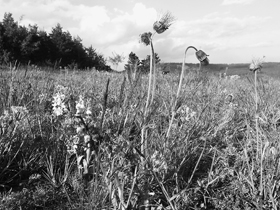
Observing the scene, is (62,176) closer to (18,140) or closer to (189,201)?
(18,140)

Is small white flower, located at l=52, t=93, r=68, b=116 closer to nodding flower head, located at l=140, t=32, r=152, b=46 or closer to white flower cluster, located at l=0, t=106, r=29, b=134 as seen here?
white flower cluster, located at l=0, t=106, r=29, b=134

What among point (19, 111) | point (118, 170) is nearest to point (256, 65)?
point (118, 170)

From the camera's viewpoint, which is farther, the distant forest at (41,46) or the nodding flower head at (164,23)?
the distant forest at (41,46)

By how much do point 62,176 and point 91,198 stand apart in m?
0.45

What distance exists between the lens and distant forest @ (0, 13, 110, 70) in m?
22.4

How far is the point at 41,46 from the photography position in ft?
81.1

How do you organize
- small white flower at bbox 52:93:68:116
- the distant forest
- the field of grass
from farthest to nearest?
1. the distant forest
2. small white flower at bbox 52:93:68:116
3. the field of grass

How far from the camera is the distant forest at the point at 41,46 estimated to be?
22438mm

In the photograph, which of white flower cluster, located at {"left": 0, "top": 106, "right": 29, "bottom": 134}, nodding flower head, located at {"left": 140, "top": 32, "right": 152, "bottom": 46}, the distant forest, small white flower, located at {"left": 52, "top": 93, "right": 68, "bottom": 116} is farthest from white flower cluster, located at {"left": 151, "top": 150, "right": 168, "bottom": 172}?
the distant forest

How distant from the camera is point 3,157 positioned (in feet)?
5.62

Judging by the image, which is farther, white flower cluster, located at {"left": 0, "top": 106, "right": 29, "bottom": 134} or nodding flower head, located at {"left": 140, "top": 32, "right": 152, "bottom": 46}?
white flower cluster, located at {"left": 0, "top": 106, "right": 29, "bottom": 134}

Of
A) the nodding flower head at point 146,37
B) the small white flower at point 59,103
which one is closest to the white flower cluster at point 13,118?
the small white flower at point 59,103

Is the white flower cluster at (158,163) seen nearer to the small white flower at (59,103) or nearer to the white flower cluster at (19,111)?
the small white flower at (59,103)

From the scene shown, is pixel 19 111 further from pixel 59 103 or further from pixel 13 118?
pixel 59 103
